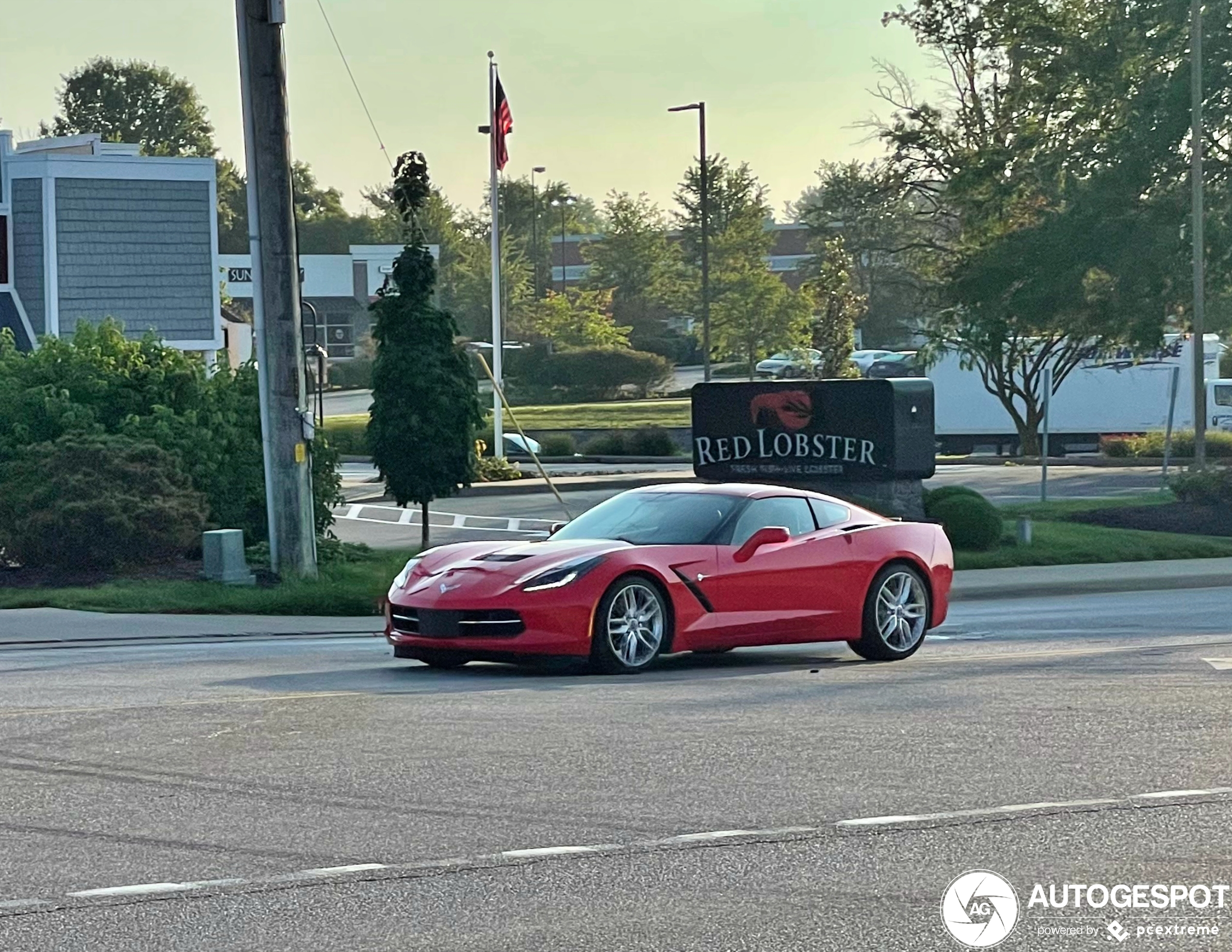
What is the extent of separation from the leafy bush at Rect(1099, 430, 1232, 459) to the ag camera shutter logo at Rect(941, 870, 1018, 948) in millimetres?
43773

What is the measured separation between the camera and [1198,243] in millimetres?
33062

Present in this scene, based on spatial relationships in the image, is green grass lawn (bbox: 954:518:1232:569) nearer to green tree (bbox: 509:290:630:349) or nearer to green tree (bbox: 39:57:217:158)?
green tree (bbox: 509:290:630:349)

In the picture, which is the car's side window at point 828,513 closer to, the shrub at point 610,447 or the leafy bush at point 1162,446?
the shrub at point 610,447

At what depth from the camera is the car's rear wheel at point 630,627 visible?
12.6 m

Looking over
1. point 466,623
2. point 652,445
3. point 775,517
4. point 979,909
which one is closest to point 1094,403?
point 652,445

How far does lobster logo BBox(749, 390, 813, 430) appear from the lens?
1035 inches

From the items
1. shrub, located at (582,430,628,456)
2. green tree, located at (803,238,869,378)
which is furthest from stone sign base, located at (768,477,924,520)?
green tree, located at (803,238,869,378)

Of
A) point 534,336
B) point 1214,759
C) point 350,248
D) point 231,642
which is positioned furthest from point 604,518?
point 350,248

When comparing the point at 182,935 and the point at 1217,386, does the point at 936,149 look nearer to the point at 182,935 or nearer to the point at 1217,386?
the point at 1217,386

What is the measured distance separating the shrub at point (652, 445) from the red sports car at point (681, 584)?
116 feet

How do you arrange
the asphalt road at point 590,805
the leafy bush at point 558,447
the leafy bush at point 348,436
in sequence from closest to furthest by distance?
the asphalt road at point 590,805, the leafy bush at point 558,447, the leafy bush at point 348,436

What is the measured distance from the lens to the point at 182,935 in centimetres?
595

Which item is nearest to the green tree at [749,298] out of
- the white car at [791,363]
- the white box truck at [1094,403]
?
the white car at [791,363]

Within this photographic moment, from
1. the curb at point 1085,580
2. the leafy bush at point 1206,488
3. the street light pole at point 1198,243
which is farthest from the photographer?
the street light pole at point 1198,243
